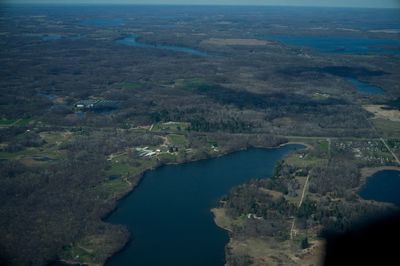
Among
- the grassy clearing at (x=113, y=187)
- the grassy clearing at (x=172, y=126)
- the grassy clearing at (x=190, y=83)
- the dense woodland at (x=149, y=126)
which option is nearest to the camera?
the dense woodland at (x=149, y=126)

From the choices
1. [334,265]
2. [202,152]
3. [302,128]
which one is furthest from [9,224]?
[302,128]

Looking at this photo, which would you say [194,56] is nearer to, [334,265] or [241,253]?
[241,253]

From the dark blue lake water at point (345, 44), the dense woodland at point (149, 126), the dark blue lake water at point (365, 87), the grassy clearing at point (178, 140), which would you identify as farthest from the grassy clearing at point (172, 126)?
the dark blue lake water at point (345, 44)

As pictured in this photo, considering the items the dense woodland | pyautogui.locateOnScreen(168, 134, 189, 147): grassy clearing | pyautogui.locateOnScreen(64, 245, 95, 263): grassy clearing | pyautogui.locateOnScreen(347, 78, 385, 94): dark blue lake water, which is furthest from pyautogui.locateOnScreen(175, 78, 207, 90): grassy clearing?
pyautogui.locateOnScreen(64, 245, 95, 263): grassy clearing

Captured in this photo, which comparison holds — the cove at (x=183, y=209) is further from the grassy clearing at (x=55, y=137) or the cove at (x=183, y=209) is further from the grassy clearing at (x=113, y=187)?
the grassy clearing at (x=55, y=137)

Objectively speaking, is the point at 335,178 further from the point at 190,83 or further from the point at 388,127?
the point at 190,83

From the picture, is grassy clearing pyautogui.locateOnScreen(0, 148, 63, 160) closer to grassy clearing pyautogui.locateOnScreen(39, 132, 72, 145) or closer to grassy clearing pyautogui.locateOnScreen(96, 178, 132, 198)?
grassy clearing pyautogui.locateOnScreen(39, 132, 72, 145)
